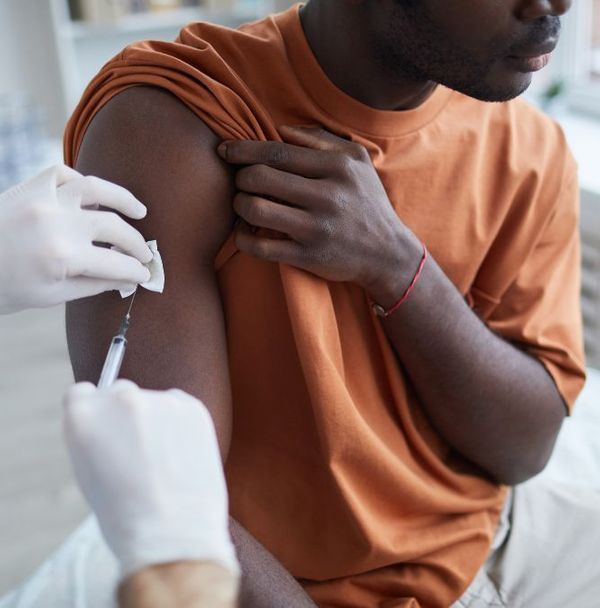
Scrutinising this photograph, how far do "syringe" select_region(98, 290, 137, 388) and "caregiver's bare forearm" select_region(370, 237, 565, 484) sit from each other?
0.32m

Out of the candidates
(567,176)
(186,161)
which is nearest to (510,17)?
(567,176)

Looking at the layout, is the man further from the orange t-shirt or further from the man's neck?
the man's neck

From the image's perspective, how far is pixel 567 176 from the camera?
4.36 feet

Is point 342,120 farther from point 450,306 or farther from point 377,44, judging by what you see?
point 450,306

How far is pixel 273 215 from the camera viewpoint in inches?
40.7

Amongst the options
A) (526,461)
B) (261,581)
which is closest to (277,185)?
(261,581)

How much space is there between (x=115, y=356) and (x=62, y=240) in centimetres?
14

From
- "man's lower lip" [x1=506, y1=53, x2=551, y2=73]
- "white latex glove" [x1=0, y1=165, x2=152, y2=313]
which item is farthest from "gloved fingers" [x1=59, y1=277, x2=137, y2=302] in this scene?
"man's lower lip" [x1=506, y1=53, x2=551, y2=73]

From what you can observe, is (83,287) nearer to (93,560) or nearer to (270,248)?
(270,248)

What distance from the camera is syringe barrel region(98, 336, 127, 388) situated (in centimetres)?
92

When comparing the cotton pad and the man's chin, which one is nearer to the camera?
the cotton pad

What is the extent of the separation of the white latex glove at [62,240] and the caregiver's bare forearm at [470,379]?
13.5 inches

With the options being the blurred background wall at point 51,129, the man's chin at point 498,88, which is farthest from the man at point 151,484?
the blurred background wall at point 51,129

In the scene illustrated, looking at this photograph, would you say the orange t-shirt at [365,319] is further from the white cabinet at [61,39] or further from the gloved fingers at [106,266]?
the white cabinet at [61,39]
